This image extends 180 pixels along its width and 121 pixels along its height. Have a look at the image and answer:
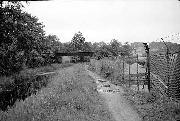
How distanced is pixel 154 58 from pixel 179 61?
3762 mm

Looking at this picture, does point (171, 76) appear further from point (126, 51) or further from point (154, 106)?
point (126, 51)

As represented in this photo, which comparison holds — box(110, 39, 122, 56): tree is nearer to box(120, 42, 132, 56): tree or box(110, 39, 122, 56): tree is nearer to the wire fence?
box(120, 42, 132, 56): tree

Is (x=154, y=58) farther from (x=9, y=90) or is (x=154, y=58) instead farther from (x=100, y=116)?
(x=9, y=90)

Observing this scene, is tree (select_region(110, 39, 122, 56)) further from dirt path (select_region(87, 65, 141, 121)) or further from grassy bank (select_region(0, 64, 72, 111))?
dirt path (select_region(87, 65, 141, 121))

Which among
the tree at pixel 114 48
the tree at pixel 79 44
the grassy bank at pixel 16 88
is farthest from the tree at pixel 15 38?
the tree at pixel 79 44

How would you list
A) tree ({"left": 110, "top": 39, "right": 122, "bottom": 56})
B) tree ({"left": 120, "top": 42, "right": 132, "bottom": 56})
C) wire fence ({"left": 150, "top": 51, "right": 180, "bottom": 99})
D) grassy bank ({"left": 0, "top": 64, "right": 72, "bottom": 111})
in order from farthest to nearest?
1. tree ({"left": 110, "top": 39, "right": 122, "bottom": 56})
2. tree ({"left": 120, "top": 42, "right": 132, "bottom": 56})
3. grassy bank ({"left": 0, "top": 64, "right": 72, "bottom": 111})
4. wire fence ({"left": 150, "top": 51, "right": 180, "bottom": 99})

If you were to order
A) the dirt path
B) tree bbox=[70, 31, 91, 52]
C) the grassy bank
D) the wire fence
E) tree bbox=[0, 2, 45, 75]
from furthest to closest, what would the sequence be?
1. tree bbox=[70, 31, 91, 52]
2. tree bbox=[0, 2, 45, 75]
3. the grassy bank
4. the wire fence
5. the dirt path

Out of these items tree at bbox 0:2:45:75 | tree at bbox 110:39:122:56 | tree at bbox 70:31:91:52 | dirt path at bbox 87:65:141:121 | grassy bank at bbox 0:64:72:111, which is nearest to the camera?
dirt path at bbox 87:65:141:121

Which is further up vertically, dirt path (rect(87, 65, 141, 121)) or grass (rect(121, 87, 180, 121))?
grass (rect(121, 87, 180, 121))

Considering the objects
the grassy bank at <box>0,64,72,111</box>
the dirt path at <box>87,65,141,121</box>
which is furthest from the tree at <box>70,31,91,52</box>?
the dirt path at <box>87,65,141,121</box>

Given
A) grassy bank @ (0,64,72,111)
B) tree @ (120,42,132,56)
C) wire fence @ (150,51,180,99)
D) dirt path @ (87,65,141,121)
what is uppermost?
tree @ (120,42,132,56)

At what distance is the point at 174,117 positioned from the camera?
798 cm

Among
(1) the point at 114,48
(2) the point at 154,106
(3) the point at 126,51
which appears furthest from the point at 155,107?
(1) the point at 114,48

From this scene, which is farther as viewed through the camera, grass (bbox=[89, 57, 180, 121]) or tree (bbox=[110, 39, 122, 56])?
tree (bbox=[110, 39, 122, 56])
